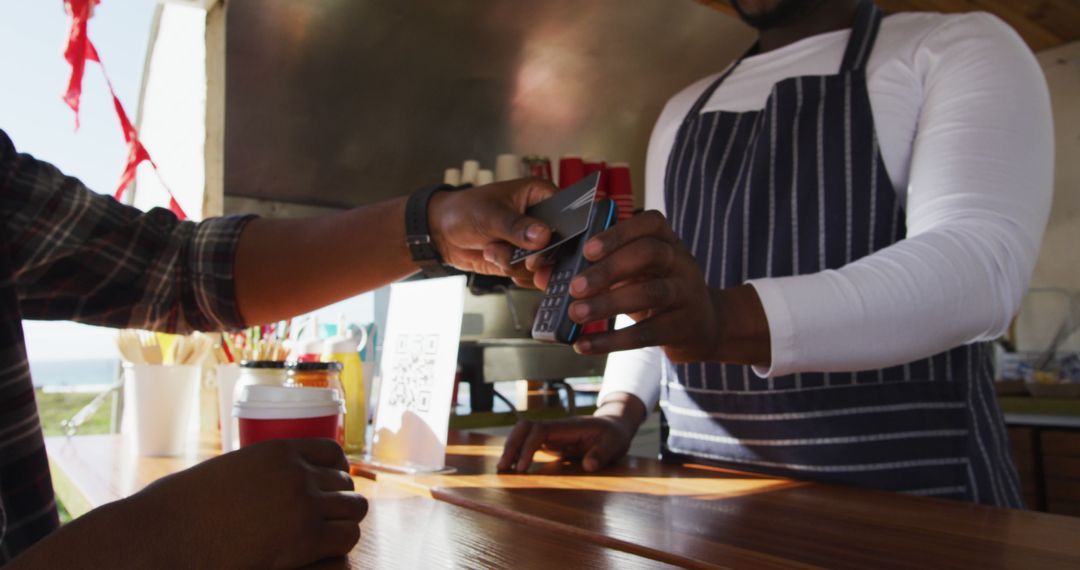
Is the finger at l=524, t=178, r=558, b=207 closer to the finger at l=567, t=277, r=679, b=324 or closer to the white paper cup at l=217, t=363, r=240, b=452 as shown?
the finger at l=567, t=277, r=679, b=324

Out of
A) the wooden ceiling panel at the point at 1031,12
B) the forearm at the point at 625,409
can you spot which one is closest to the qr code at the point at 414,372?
the forearm at the point at 625,409

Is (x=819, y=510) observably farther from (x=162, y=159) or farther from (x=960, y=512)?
(x=162, y=159)

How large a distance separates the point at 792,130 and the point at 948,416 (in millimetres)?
482

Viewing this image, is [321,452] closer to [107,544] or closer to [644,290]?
[107,544]

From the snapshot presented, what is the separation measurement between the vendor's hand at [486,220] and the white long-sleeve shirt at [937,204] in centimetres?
31

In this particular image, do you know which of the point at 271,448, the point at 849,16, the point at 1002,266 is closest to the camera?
the point at 271,448

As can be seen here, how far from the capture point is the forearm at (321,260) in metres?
1.06

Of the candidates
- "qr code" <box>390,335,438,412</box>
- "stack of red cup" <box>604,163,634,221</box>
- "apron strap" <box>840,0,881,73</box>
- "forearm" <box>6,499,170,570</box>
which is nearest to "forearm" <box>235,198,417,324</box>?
"qr code" <box>390,335,438,412</box>

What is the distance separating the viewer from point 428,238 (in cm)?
103

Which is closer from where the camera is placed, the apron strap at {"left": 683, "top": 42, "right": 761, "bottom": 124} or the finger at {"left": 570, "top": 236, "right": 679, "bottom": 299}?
the finger at {"left": 570, "top": 236, "right": 679, "bottom": 299}

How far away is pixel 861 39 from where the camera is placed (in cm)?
116

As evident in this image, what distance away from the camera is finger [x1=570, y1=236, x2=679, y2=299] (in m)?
0.66

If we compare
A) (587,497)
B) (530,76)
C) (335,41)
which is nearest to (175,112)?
(335,41)

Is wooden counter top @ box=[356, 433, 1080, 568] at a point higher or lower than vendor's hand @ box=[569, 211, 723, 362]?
lower
